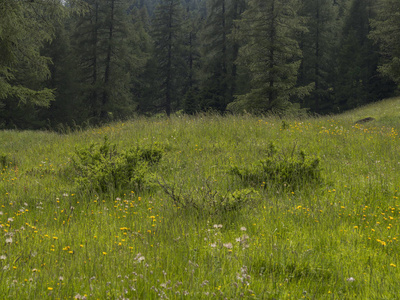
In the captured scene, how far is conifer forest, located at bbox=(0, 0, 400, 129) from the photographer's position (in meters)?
17.9

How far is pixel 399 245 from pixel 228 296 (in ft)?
6.05

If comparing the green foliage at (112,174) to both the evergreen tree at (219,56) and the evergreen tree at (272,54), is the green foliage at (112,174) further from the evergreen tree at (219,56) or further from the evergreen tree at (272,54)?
the evergreen tree at (219,56)

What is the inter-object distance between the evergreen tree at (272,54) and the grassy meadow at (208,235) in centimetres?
1233

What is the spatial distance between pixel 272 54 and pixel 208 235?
17.0 m

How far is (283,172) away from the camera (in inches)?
182

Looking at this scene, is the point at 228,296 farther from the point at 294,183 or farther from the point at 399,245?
the point at 294,183

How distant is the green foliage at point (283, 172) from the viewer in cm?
454

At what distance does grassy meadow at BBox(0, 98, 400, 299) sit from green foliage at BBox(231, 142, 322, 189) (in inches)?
1.9

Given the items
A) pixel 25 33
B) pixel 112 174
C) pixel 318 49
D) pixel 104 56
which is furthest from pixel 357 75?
pixel 112 174

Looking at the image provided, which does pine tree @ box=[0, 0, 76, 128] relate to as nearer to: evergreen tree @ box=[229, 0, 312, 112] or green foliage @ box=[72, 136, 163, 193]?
green foliage @ box=[72, 136, 163, 193]

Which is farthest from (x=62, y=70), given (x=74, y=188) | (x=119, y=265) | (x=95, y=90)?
(x=119, y=265)

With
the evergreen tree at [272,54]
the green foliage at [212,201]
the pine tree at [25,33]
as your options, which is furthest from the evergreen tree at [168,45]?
the green foliage at [212,201]

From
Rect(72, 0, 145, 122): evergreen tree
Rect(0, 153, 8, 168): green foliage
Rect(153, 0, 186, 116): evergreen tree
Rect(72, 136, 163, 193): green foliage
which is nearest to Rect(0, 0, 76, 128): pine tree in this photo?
Rect(0, 153, 8, 168): green foliage

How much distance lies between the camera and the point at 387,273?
2.47 meters
